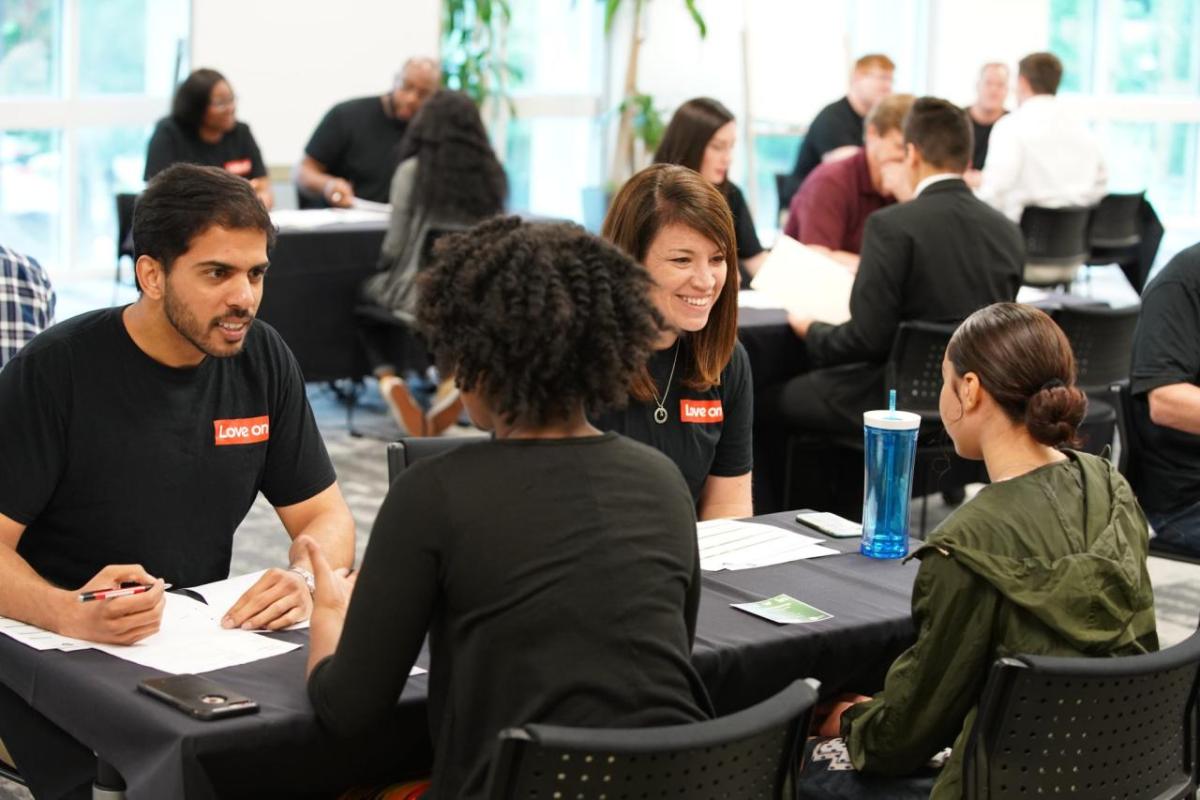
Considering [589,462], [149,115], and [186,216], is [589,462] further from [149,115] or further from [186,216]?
[149,115]

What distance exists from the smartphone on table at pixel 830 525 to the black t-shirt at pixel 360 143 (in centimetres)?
460

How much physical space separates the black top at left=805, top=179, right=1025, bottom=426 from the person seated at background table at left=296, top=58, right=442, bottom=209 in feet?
10.3

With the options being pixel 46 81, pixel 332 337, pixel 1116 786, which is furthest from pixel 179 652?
pixel 46 81

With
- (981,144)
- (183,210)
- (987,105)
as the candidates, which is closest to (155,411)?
(183,210)

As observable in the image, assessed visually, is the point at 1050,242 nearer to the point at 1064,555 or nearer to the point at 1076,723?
the point at 1064,555

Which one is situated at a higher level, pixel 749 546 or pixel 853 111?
pixel 853 111

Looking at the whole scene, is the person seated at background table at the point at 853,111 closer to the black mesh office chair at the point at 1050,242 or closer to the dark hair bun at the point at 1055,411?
the black mesh office chair at the point at 1050,242

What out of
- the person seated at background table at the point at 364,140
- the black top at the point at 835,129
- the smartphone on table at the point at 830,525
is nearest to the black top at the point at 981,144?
the black top at the point at 835,129

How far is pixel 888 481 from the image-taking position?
251 centimetres

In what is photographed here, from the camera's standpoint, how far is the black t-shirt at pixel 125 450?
226 centimetres

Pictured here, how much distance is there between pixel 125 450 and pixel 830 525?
1.14 m

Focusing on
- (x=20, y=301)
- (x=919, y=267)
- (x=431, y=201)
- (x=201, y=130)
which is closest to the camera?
(x=20, y=301)

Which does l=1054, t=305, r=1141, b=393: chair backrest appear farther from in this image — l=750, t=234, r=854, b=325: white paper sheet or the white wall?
the white wall

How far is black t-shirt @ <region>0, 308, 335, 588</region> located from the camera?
89.0 inches
